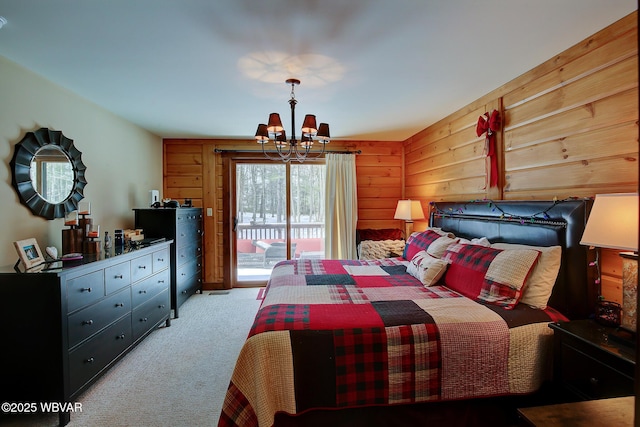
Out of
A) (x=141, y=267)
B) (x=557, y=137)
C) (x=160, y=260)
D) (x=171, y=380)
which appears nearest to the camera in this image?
(x=557, y=137)

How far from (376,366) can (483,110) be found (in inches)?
102

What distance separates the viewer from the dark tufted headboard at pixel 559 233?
5.84ft

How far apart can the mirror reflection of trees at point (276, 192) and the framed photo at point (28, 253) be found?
9.05ft

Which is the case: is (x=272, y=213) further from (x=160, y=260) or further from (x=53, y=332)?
(x=53, y=332)

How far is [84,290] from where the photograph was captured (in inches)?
78.5

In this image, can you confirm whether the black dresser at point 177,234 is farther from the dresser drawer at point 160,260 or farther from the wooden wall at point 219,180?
the wooden wall at point 219,180

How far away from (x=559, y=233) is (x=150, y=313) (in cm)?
347

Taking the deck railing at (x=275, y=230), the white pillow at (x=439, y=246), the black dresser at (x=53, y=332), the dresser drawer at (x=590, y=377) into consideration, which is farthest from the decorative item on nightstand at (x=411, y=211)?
the black dresser at (x=53, y=332)

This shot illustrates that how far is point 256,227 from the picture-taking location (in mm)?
4723

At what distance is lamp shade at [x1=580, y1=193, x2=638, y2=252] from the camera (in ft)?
4.21

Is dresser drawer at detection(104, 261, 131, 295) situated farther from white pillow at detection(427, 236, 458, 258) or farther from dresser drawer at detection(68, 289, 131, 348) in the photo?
white pillow at detection(427, 236, 458, 258)

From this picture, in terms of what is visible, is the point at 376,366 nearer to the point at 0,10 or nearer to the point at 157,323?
the point at 157,323

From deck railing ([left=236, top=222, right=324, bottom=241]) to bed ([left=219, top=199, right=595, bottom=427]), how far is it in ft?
9.14

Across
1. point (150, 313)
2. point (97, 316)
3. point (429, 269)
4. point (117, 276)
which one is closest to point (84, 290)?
point (97, 316)
